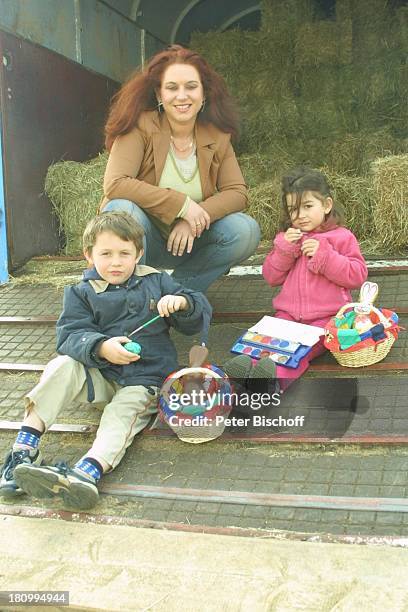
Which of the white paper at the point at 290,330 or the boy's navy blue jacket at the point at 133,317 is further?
the white paper at the point at 290,330

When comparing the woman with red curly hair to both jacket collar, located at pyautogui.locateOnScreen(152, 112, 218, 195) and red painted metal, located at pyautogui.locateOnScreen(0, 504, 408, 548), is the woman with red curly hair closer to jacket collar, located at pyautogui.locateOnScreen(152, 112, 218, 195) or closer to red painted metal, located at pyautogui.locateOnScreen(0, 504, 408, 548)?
jacket collar, located at pyautogui.locateOnScreen(152, 112, 218, 195)

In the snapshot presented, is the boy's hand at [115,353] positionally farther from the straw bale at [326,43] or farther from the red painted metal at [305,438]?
the straw bale at [326,43]

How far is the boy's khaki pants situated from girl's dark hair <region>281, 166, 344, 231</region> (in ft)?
2.99

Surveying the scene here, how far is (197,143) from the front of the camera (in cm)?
293

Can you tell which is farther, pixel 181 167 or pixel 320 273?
pixel 181 167

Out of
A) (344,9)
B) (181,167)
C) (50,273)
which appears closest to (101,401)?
(181,167)

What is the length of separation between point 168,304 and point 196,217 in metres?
0.62

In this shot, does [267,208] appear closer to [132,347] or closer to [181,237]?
[181,237]

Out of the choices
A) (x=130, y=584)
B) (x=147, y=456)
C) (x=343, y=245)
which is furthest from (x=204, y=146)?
(x=130, y=584)

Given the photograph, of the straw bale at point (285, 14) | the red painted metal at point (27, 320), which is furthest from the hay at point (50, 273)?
the straw bale at point (285, 14)

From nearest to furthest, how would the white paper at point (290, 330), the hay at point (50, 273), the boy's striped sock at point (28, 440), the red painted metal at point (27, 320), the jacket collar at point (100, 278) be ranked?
the boy's striped sock at point (28, 440) < the jacket collar at point (100, 278) < the white paper at point (290, 330) < the red painted metal at point (27, 320) < the hay at point (50, 273)

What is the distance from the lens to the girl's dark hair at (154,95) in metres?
2.85

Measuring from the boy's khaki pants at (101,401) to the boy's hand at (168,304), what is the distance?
10.2 inches

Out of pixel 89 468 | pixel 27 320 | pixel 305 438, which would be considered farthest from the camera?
pixel 27 320
